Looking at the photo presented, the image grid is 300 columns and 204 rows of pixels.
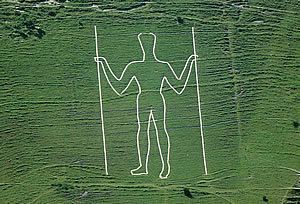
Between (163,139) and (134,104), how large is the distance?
0.73m

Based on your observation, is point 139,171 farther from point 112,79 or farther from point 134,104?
point 112,79

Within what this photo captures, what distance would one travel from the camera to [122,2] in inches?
345

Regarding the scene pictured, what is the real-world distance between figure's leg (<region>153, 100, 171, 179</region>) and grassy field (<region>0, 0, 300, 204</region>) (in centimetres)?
10

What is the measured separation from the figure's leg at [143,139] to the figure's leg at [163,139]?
0.14 meters

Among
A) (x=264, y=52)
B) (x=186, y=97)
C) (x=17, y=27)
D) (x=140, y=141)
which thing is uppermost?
(x=17, y=27)

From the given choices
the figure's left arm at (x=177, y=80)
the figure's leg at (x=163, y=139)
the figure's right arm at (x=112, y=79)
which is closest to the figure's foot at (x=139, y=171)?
the figure's leg at (x=163, y=139)

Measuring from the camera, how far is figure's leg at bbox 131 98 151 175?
28.6 ft

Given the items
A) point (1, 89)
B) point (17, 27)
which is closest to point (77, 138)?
point (1, 89)

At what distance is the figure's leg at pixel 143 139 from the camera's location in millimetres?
8727

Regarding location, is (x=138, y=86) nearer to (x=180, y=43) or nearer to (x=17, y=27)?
(x=180, y=43)

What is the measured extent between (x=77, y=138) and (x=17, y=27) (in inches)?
78.2

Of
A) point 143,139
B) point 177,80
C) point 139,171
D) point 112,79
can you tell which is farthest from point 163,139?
point 112,79

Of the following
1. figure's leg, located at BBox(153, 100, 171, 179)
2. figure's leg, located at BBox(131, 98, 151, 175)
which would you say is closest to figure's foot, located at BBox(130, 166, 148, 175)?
figure's leg, located at BBox(131, 98, 151, 175)

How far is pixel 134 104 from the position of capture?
874 cm
